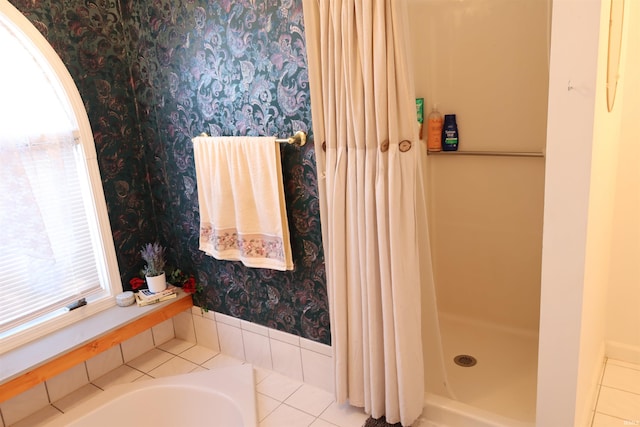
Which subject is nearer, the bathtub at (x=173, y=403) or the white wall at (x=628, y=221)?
the white wall at (x=628, y=221)

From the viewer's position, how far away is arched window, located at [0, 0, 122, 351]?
2100 millimetres

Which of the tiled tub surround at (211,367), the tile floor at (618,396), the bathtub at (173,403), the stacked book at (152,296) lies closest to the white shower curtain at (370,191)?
the tiled tub surround at (211,367)

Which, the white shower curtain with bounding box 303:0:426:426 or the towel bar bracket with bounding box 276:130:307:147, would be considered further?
the towel bar bracket with bounding box 276:130:307:147

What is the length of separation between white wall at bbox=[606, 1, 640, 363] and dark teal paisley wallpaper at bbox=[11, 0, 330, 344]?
1.39 metres

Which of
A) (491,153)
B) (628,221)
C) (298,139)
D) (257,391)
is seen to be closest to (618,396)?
(628,221)

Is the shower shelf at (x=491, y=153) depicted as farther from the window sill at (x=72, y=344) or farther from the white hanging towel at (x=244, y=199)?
the window sill at (x=72, y=344)

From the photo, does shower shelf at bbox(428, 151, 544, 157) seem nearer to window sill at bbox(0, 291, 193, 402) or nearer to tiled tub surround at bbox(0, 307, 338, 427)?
tiled tub surround at bbox(0, 307, 338, 427)

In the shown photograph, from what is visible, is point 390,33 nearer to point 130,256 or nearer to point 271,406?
point 271,406

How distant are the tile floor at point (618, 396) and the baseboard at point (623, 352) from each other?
0.02 metres

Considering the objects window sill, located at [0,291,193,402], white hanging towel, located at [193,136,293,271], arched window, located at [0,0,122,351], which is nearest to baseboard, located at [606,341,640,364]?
white hanging towel, located at [193,136,293,271]

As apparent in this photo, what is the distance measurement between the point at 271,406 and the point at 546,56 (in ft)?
6.99

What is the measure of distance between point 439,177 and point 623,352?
127cm

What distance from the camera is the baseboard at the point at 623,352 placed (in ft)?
7.45

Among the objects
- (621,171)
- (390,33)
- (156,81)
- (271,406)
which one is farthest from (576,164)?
(156,81)
